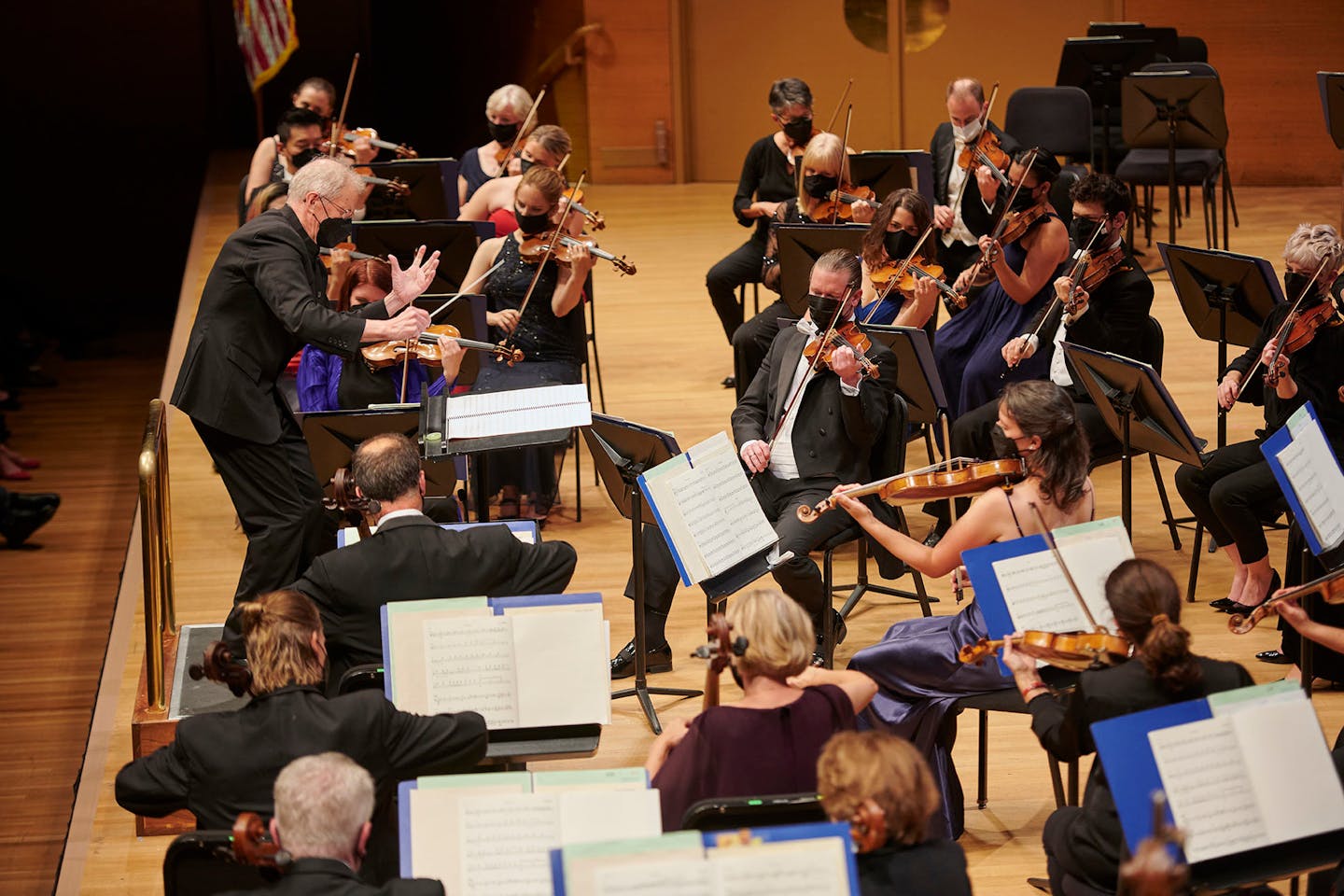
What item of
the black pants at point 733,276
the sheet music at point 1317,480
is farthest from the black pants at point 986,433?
the black pants at point 733,276

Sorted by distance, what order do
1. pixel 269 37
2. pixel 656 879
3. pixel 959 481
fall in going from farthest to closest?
pixel 269 37 → pixel 959 481 → pixel 656 879

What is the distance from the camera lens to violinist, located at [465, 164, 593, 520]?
5980 mm

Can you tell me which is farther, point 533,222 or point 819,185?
point 819,185

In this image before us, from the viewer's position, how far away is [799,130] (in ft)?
24.2

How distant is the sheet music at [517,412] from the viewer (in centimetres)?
453

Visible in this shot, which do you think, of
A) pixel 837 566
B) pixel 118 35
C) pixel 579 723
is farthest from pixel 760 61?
pixel 579 723

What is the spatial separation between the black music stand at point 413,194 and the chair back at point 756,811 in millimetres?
5151

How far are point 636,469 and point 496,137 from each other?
11.3ft

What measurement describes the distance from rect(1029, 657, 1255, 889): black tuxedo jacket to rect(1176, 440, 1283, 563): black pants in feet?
6.75

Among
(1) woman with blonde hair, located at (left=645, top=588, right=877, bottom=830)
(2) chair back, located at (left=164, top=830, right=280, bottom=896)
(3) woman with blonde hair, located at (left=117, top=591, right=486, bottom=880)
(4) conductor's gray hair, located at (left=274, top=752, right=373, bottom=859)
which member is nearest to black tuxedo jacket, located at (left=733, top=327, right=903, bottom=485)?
(1) woman with blonde hair, located at (left=645, top=588, right=877, bottom=830)

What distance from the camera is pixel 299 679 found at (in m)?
3.15

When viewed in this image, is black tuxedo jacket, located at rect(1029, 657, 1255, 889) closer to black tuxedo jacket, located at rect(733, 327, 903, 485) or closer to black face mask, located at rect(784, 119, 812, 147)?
black tuxedo jacket, located at rect(733, 327, 903, 485)

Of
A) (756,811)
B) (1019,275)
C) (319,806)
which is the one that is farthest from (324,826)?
(1019,275)

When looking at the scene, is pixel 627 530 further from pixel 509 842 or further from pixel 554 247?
pixel 509 842
